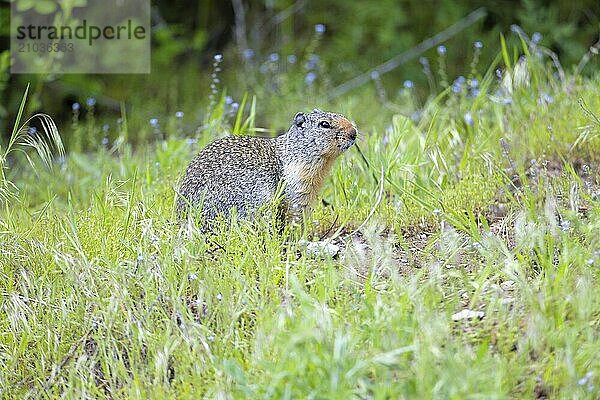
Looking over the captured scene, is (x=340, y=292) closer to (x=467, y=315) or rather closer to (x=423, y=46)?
(x=467, y=315)

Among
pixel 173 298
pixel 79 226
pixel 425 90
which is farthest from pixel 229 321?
pixel 425 90

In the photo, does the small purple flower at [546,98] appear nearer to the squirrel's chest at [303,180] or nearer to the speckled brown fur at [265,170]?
the speckled brown fur at [265,170]

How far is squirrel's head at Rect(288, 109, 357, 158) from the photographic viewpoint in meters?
4.16

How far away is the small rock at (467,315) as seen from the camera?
3.05 m

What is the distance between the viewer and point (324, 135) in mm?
4180

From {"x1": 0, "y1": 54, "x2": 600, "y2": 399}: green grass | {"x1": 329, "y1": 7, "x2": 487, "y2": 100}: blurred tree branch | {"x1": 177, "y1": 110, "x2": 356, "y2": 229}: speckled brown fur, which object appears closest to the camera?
{"x1": 0, "y1": 54, "x2": 600, "y2": 399}: green grass

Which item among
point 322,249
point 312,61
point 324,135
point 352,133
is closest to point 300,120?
point 324,135

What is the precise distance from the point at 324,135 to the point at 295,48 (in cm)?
464

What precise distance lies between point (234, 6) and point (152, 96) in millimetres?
1192

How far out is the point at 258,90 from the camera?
293 inches

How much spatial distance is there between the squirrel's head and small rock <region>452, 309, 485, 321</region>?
1288 mm

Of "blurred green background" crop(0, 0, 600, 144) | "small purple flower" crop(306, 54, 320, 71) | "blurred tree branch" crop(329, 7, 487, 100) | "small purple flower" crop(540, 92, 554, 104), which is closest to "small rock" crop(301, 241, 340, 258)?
"small purple flower" crop(540, 92, 554, 104)

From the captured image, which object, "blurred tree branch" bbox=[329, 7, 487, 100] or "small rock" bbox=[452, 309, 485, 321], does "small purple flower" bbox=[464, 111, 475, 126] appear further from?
"blurred tree branch" bbox=[329, 7, 487, 100]

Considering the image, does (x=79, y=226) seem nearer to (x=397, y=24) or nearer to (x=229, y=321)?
(x=229, y=321)
